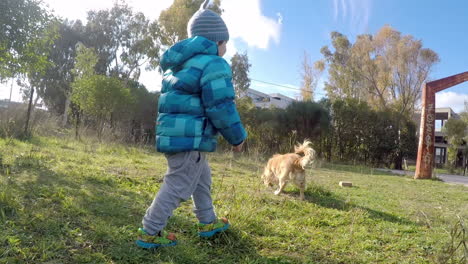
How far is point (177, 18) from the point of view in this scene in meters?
18.4

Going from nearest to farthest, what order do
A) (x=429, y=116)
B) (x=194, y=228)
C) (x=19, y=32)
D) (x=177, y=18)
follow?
(x=194, y=228) < (x=19, y=32) < (x=429, y=116) < (x=177, y=18)

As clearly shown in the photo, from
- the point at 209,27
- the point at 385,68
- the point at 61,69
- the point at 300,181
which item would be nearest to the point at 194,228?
the point at 209,27

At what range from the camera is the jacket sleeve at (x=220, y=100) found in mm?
2074

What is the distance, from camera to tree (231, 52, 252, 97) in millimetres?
29797

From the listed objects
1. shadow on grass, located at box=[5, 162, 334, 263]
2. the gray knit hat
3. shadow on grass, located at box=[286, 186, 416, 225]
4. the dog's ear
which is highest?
the gray knit hat

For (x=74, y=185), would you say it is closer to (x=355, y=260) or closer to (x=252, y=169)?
(x=355, y=260)

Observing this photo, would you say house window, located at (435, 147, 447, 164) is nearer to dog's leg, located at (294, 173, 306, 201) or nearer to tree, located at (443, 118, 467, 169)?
tree, located at (443, 118, 467, 169)

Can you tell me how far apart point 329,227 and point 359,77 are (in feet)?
90.0

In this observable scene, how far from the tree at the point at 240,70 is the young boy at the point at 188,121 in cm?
2760

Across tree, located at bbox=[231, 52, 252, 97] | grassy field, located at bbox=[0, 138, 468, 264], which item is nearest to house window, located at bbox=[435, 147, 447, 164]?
tree, located at bbox=[231, 52, 252, 97]

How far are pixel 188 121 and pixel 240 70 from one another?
93.1 ft

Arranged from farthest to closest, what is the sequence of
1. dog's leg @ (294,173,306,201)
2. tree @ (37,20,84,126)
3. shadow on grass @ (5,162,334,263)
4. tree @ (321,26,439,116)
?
tree @ (37,20,84,126)
tree @ (321,26,439,116)
dog's leg @ (294,173,306,201)
shadow on grass @ (5,162,334,263)

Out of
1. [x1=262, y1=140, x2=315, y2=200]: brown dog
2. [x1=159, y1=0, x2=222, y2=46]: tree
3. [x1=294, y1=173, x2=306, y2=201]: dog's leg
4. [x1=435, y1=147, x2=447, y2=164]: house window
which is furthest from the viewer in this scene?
[x1=435, y1=147, x2=447, y2=164]: house window

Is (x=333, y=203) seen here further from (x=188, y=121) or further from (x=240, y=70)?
(x=240, y=70)
